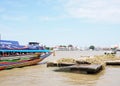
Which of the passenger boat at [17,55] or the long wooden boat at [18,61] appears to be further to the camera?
the passenger boat at [17,55]

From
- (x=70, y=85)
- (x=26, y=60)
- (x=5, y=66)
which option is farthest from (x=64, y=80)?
(x=26, y=60)

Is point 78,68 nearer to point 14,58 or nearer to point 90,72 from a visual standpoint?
point 90,72

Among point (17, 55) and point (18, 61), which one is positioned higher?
point (17, 55)

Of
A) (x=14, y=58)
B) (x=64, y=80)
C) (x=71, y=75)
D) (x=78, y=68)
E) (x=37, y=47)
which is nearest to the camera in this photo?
(x=64, y=80)

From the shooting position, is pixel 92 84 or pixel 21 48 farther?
pixel 21 48

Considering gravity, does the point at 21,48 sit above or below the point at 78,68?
above

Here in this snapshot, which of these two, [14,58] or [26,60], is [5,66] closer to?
[14,58]

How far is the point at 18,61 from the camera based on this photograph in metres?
32.0

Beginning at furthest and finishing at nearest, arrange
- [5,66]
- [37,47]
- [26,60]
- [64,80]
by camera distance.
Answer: [37,47], [26,60], [5,66], [64,80]

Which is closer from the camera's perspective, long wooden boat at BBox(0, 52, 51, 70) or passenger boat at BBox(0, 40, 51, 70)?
long wooden boat at BBox(0, 52, 51, 70)

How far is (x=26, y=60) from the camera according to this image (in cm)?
3419

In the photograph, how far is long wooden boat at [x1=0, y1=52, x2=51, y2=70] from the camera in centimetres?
2897

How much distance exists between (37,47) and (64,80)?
1895 cm

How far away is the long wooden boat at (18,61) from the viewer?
2897cm
